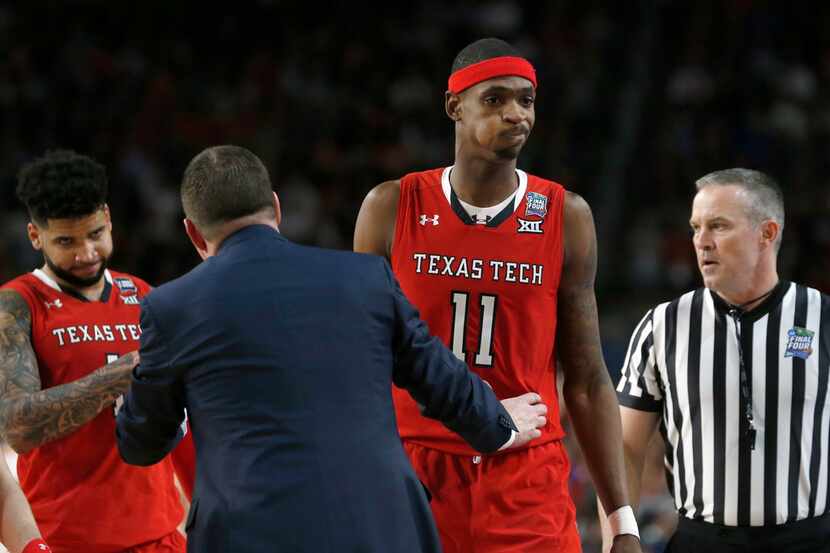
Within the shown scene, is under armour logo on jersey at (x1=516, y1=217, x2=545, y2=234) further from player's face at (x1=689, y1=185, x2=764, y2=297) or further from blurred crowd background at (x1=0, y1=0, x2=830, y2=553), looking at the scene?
blurred crowd background at (x1=0, y1=0, x2=830, y2=553)

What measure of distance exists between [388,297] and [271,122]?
9801 millimetres

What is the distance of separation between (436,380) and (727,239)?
1.63 metres

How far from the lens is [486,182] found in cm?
415

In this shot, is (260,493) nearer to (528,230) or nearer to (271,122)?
(528,230)

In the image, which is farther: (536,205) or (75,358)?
(75,358)

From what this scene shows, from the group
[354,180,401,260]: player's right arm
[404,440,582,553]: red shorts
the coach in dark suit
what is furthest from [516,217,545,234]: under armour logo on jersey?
the coach in dark suit

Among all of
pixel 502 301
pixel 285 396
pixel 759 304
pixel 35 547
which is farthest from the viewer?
pixel 759 304

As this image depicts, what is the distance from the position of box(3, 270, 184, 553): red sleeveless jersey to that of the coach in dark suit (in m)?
1.01

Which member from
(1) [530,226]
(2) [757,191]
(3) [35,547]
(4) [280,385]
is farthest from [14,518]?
(2) [757,191]

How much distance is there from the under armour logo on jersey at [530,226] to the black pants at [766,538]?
133 centimetres

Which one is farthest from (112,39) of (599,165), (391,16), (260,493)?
(260,493)

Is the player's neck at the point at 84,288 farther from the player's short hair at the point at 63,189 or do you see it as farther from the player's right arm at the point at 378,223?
the player's right arm at the point at 378,223

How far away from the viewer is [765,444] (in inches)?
172

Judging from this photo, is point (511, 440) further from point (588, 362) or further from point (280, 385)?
point (280, 385)
